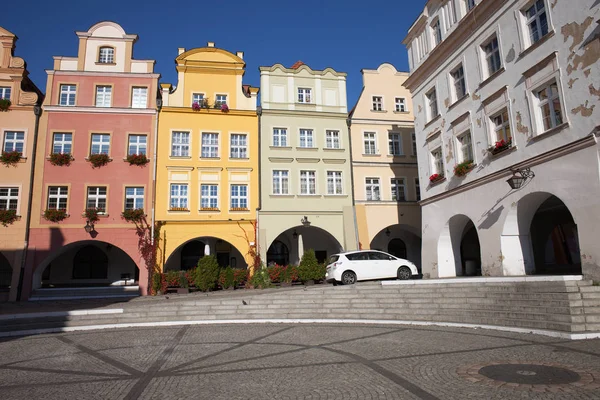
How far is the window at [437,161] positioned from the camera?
20.6 metres

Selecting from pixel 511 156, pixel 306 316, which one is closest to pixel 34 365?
pixel 306 316

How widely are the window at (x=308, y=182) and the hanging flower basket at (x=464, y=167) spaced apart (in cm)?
977

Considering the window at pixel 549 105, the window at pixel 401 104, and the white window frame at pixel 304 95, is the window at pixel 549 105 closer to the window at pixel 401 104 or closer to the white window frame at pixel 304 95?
the window at pixel 401 104

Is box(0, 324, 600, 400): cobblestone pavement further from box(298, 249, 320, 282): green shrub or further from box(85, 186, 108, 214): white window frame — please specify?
box(85, 186, 108, 214): white window frame

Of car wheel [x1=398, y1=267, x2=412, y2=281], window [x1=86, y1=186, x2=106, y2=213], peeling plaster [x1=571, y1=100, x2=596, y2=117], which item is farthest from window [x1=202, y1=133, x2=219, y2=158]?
peeling plaster [x1=571, y1=100, x2=596, y2=117]

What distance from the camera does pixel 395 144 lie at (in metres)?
28.0

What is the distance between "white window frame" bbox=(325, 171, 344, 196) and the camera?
86.4 ft

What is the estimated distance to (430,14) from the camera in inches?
822

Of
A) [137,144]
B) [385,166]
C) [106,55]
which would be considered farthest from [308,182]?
[106,55]

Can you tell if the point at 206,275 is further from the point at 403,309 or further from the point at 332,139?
the point at 403,309

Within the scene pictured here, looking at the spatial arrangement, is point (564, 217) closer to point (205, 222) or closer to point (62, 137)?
point (205, 222)

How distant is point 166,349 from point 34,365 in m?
2.40

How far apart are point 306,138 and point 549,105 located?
48.7 ft

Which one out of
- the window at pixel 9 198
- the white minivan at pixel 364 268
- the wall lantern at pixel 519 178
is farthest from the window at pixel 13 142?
the wall lantern at pixel 519 178
